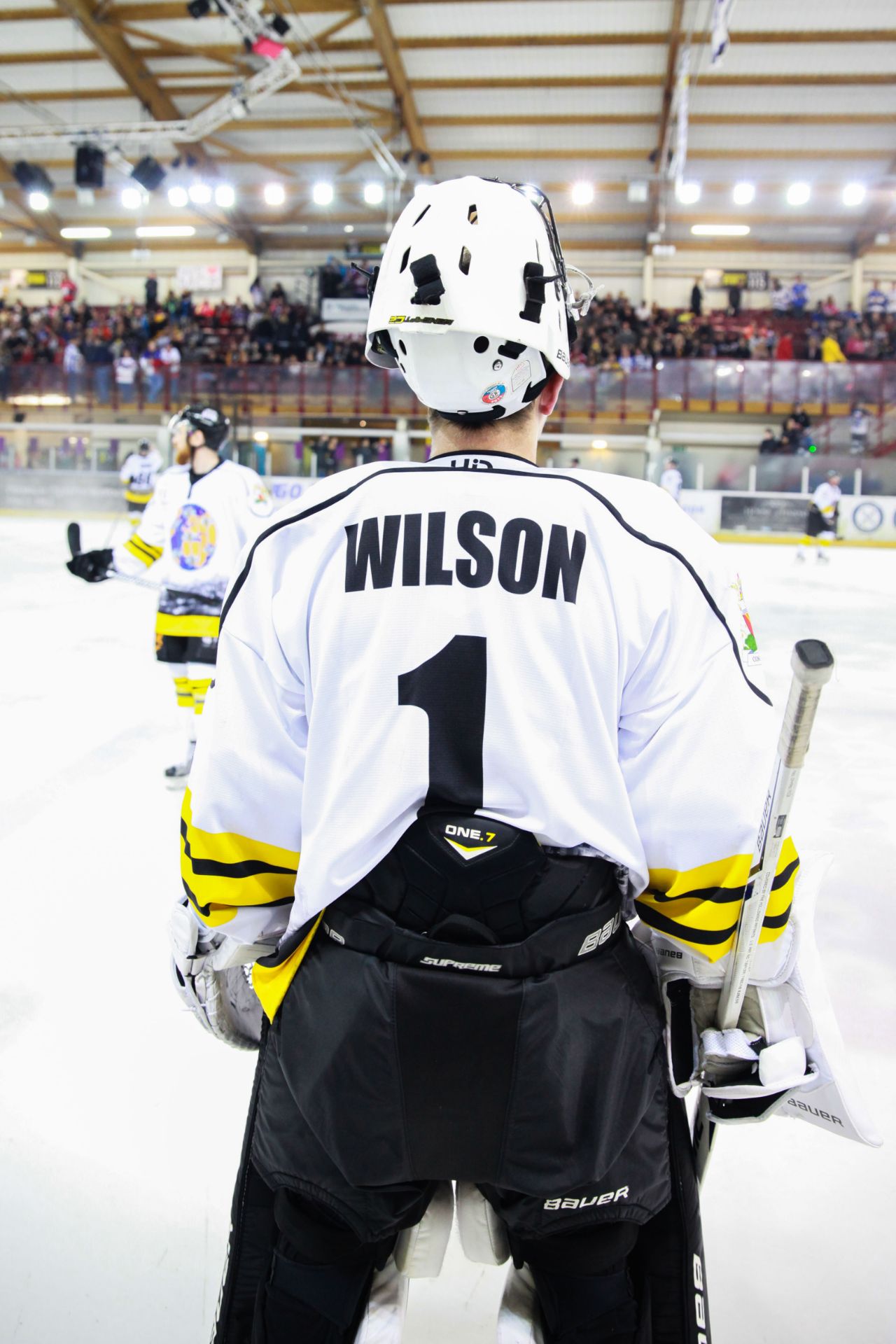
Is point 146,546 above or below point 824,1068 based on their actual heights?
above

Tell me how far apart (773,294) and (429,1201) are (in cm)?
2273

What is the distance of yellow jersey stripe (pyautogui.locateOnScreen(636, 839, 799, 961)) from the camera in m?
0.97

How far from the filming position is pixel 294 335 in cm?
2014

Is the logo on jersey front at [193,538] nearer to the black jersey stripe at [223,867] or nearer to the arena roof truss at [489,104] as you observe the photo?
the black jersey stripe at [223,867]

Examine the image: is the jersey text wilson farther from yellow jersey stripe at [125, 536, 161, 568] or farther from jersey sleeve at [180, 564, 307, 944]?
yellow jersey stripe at [125, 536, 161, 568]

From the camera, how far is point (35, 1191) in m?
1.65

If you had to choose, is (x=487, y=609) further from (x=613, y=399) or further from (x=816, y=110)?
(x=816, y=110)

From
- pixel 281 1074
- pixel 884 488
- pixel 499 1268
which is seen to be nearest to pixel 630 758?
pixel 281 1074

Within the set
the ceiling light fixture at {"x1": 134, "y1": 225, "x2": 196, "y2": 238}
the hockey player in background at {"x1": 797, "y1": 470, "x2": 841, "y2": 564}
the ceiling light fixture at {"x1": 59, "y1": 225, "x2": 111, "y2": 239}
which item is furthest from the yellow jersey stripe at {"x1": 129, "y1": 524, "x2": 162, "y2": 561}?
the ceiling light fixture at {"x1": 59, "y1": 225, "x2": 111, "y2": 239}

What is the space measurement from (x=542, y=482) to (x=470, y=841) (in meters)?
0.36

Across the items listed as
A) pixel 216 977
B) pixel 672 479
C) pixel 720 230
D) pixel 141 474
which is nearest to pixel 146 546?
pixel 216 977

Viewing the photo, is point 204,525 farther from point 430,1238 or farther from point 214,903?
point 430,1238

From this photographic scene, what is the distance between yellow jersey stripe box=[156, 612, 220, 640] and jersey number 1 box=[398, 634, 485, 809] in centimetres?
298

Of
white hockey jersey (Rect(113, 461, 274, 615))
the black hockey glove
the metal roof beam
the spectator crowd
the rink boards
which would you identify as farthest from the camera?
the spectator crowd
